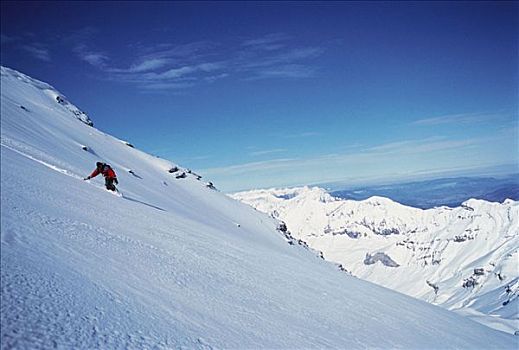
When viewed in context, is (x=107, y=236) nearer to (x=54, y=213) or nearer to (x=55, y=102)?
(x=54, y=213)

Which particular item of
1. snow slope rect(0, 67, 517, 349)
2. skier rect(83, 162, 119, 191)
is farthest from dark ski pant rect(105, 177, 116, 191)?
snow slope rect(0, 67, 517, 349)

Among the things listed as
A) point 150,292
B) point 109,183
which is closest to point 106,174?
point 109,183

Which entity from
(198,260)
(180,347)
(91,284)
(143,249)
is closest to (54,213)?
(143,249)

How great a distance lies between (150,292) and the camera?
7.71 m

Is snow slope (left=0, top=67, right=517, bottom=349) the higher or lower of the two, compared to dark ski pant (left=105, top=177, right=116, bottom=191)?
lower

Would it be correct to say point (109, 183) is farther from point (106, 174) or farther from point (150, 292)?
point (150, 292)

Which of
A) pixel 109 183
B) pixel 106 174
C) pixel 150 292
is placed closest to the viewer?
pixel 150 292

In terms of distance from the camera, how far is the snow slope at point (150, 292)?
516 centimetres

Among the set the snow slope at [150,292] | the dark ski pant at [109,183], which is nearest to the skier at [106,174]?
the dark ski pant at [109,183]

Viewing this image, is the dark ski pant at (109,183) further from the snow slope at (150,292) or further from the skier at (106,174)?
the snow slope at (150,292)

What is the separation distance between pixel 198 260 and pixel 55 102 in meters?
62.4

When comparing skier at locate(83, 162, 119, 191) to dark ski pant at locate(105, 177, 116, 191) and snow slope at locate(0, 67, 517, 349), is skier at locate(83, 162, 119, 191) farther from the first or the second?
snow slope at locate(0, 67, 517, 349)

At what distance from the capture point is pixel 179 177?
61.7 m

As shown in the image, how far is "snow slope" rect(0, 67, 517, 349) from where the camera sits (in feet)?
16.9
